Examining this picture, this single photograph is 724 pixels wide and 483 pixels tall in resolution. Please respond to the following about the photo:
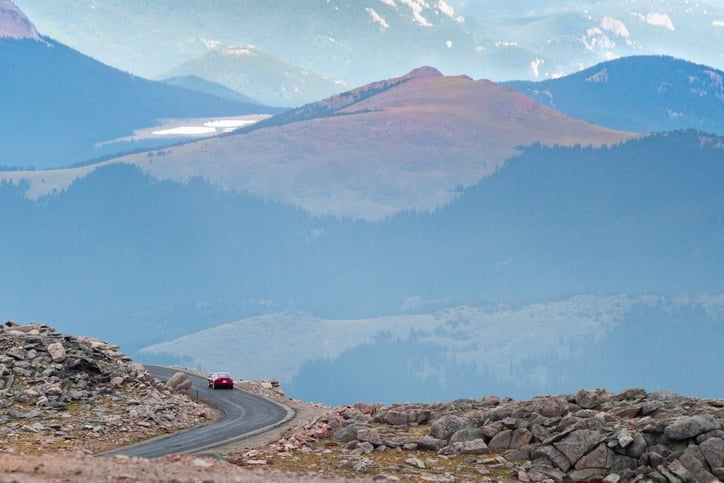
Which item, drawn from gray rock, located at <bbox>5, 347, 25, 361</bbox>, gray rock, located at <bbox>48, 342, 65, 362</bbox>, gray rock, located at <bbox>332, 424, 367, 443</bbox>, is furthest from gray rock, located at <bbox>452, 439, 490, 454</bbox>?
Result: gray rock, located at <bbox>5, 347, 25, 361</bbox>

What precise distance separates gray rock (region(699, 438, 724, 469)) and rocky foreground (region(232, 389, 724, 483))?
0.13ft

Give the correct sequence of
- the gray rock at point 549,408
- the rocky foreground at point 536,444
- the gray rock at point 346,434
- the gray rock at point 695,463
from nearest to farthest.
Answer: the gray rock at point 695,463 → the rocky foreground at point 536,444 → the gray rock at point 549,408 → the gray rock at point 346,434

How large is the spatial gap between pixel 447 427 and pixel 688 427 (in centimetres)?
1186

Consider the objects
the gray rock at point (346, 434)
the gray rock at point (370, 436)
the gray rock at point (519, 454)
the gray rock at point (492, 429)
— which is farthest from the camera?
the gray rock at point (346, 434)

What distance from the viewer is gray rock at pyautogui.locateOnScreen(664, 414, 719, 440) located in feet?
144

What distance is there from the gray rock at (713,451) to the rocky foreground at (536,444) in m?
0.04

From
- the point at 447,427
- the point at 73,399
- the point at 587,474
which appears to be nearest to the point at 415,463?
the point at 447,427

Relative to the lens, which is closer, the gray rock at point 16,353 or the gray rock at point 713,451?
the gray rock at point 713,451

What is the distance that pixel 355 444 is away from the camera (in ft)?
167

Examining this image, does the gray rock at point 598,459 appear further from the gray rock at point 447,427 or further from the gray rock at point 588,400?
the gray rock at point 588,400

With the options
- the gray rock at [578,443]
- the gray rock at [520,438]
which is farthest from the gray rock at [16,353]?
the gray rock at [578,443]

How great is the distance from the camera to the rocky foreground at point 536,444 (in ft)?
143

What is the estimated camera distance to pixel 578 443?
45.1m

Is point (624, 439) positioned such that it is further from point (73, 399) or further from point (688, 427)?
point (73, 399)
